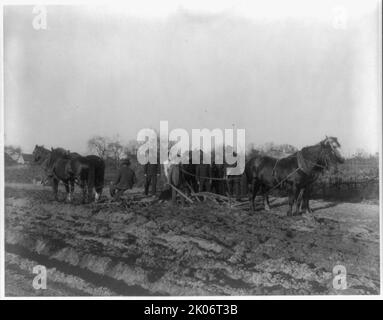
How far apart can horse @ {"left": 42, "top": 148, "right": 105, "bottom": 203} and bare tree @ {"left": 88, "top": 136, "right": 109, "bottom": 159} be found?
0.31ft

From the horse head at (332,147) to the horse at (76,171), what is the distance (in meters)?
2.93

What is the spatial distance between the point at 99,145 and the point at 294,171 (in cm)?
259

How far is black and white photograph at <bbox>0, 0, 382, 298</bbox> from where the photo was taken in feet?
17.4

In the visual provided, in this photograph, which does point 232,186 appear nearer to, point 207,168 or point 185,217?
point 207,168

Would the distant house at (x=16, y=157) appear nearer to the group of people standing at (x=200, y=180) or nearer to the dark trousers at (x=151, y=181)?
the group of people standing at (x=200, y=180)

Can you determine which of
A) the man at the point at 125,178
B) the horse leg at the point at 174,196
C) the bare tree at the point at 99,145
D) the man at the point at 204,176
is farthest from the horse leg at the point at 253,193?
the bare tree at the point at 99,145

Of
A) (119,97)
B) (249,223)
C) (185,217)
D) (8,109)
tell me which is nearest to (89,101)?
(119,97)

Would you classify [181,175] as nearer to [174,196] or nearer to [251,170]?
[174,196]

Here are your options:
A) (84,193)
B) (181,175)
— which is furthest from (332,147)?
(84,193)

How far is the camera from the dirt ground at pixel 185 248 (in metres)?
5.14

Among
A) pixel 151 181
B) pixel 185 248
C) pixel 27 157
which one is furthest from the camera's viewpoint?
pixel 151 181

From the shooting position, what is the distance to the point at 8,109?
5.37 metres

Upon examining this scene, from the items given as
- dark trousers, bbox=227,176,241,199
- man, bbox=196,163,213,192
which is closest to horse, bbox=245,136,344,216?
dark trousers, bbox=227,176,241,199

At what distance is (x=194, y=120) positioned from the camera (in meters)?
5.37
